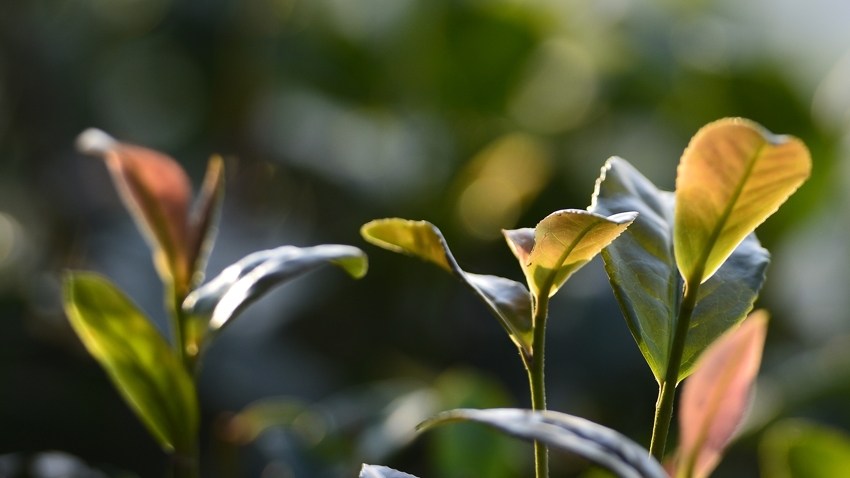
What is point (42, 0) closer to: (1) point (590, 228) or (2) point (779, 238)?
(2) point (779, 238)

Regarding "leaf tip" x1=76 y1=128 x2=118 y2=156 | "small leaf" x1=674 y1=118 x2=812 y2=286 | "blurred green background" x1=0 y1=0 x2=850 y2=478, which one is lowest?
"blurred green background" x1=0 y1=0 x2=850 y2=478

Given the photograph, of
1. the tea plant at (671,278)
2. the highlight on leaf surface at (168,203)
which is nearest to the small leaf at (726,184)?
the tea plant at (671,278)

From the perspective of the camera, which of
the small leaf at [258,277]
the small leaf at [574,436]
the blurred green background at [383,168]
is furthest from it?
the blurred green background at [383,168]

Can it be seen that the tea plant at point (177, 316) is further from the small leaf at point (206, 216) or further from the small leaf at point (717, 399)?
the small leaf at point (717, 399)

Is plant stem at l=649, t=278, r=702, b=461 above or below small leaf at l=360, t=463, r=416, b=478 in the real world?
above

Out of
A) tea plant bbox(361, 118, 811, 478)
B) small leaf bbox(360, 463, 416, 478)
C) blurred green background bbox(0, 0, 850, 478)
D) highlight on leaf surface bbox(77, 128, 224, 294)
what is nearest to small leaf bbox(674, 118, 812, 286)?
tea plant bbox(361, 118, 811, 478)

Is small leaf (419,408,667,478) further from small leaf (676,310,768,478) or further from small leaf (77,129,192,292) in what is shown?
small leaf (77,129,192,292)

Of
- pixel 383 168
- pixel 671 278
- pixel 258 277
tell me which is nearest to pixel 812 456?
pixel 671 278

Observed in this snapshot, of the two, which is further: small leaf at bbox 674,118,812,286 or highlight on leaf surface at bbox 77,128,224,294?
highlight on leaf surface at bbox 77,128,224,294

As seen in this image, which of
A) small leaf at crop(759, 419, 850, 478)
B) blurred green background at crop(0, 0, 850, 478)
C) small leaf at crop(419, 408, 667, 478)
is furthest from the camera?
blurred green background at crop(0, 0, 850, 478)
